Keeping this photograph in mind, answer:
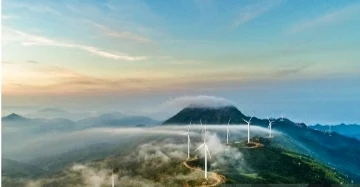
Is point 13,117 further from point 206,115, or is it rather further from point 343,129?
point 343,129

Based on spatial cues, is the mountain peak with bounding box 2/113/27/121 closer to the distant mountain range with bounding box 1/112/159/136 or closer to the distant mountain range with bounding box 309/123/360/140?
the distant mountain range with bounding box 1/112/159/136

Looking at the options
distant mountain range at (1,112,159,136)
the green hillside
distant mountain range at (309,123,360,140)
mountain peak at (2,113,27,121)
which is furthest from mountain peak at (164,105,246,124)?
mountain peak at (2,113,27,121)

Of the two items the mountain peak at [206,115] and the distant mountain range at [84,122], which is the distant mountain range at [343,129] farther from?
the distant mountain range at [84,122]

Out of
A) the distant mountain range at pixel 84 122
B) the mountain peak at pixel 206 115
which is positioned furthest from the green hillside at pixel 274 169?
the distant mountain range at pixel 84 122

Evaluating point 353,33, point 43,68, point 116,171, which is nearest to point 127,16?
point 43,68

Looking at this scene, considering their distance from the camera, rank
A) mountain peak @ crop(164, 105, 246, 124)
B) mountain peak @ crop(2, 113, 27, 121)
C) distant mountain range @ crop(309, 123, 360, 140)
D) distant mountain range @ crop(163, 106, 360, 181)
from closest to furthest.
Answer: mountain peak @ crop(2, 113, 27, 121) < mountain peak @ crop(164, 105, 246, 124) < distant mountain range @ crop(163, 106, 360, 181) < distant mountain range @ crop(309, 123, 360, 140)

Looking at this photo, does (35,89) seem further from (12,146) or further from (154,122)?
(154,122)
